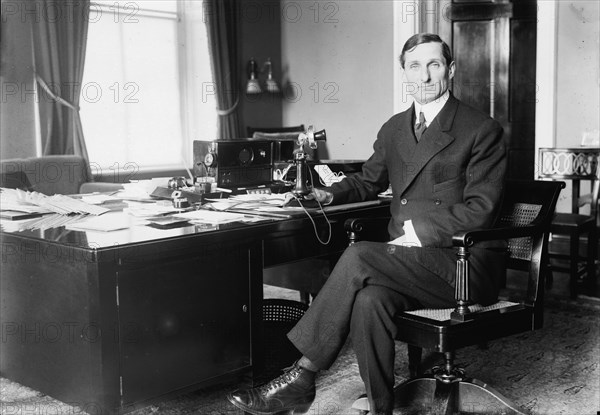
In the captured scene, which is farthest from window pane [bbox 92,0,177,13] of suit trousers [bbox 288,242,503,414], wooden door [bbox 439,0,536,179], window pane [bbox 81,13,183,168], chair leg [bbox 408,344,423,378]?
suit trousers [bbox 288,242,503,414]

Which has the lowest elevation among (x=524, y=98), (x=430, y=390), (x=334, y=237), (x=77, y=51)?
(x=430, y=390)

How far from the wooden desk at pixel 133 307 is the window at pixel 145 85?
4.27 meters

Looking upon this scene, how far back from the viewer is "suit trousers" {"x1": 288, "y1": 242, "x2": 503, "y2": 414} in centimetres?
244

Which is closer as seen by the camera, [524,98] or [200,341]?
[200,341]

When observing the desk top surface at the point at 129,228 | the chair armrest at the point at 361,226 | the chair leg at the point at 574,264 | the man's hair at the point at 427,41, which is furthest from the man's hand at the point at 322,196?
the chair leg at the point at 574,264

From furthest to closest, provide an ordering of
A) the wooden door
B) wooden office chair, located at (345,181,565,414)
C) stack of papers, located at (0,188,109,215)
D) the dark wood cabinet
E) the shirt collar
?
1. the wooden door
2. stack of papers, located at (0,188,109,215)
3. the shirt collar
4. wooden office chair, located at (345,181,565,414)
5. the dark wood cabinet

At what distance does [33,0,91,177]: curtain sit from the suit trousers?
4.37 meters

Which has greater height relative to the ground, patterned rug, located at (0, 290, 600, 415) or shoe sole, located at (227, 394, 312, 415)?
shoe sole, located at (227, 394, 312, 415)

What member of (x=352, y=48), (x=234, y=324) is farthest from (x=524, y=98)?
(x=234, y=324)

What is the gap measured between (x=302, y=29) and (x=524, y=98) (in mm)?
2980

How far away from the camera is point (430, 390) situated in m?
2.75

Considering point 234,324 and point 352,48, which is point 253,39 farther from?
point 234,324

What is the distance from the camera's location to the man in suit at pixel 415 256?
2459mm

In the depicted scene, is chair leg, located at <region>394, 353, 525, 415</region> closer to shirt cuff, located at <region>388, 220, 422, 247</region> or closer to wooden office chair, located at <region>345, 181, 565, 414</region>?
wooden office chair, located at <region>345, 181, 565, 414</region>
